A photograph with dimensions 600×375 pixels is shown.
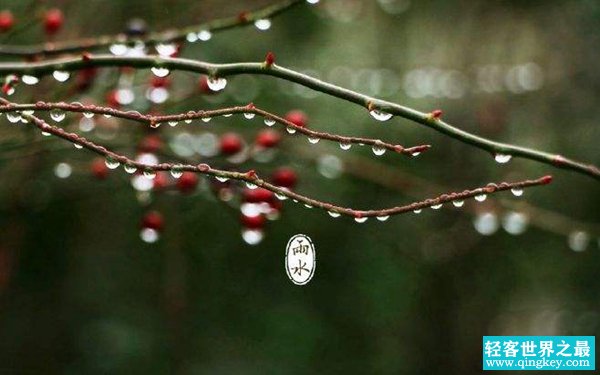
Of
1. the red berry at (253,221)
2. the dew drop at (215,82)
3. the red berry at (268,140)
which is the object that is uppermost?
the red berry at (268,140)

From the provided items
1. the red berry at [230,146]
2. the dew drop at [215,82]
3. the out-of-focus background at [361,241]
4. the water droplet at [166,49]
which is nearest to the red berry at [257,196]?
the red berry at [230,146]

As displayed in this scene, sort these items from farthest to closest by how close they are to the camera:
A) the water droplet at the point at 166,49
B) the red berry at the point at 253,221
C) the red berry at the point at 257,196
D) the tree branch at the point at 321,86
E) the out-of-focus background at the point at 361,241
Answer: the out-of-focus background at the point at 361,241 < the red berry at the point at 253,221 < the red berry at the point at 257,196 < the water droplet at the point at 166,49 < the tree branch at the point at 321,86

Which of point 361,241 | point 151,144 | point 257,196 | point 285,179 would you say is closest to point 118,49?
point 151,144

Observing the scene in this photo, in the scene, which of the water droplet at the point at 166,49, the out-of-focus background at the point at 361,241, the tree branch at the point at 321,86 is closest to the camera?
the tree branch at the point at 321,86

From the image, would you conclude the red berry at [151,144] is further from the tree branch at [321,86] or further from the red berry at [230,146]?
the tree branch at [321,86]

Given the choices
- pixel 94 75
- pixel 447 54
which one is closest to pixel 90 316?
pixel 447 54

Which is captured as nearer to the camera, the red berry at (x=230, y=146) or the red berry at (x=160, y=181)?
the red berry at (x=160, y=181)

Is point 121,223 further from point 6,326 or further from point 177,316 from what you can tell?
point 177,316
